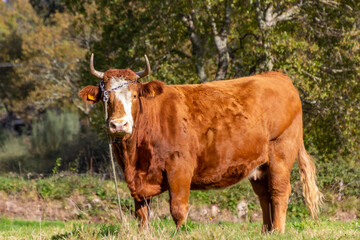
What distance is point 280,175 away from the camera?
6.42 metres

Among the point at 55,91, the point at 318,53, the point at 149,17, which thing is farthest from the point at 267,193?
the point at 55,91

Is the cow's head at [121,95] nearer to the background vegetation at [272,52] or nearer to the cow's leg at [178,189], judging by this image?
the cow's leg at [178,189]

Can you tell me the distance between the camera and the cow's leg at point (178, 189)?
5.36m

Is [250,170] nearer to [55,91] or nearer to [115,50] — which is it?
[115,50]

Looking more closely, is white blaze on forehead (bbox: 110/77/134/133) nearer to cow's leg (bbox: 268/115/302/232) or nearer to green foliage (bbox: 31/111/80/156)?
cow's leg (bbox: 268/115/302/232)

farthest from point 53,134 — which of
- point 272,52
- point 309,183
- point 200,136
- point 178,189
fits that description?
point 178,189

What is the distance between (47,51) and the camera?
23.9 m

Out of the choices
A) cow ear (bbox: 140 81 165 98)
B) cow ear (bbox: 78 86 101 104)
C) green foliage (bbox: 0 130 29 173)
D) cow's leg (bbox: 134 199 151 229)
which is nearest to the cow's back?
cow ear (bbox: 140 81 165 98)

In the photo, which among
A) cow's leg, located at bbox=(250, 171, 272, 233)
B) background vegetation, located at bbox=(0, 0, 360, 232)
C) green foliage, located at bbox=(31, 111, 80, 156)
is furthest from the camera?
green foliage, located at bbox=(31, 111, 80, 156)

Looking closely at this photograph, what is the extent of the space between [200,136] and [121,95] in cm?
105

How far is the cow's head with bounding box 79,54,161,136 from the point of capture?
5.09m

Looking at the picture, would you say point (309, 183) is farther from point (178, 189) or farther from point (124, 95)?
point (124, 95)

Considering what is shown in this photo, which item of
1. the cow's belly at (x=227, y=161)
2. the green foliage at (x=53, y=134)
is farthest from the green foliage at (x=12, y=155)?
the cow's belly at (x=227, y=161)

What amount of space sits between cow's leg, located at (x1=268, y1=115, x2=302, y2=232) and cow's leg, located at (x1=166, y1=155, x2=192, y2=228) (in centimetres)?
149
